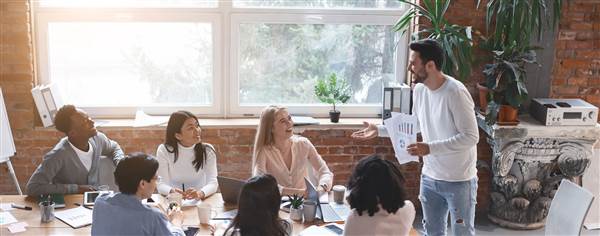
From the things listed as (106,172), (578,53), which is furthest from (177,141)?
(578,53)

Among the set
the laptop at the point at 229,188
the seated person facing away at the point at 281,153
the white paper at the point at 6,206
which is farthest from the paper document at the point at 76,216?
the seated person facing away at the point at 281,153

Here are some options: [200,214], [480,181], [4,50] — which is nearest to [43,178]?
[200,214]

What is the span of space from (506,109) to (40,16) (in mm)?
3499

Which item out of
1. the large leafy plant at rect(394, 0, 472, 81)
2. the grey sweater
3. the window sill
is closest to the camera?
the grey sweater

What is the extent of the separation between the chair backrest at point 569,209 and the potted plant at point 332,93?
1911 millimetres

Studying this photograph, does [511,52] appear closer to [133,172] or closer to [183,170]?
[183,170]

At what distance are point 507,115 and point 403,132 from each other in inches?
50.5

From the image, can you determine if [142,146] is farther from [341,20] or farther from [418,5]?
[418,5]

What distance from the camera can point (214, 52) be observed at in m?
4.68

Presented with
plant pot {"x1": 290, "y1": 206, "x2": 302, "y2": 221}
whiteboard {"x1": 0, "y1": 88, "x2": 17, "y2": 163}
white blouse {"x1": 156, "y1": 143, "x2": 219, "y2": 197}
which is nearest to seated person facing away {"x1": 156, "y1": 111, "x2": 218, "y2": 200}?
white blouse {"x1": 156, "y1": 143, "x2": 219, "y2": 197}

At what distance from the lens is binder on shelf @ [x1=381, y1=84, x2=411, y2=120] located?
4.56 meters

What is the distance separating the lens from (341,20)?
4738 mm

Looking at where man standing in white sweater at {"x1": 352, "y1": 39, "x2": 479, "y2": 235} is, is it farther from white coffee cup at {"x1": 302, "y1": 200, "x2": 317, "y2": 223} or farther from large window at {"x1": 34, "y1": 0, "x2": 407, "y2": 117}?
large window at {"x1": 34, "y1": 0, "x2": 407, "y2": 117}

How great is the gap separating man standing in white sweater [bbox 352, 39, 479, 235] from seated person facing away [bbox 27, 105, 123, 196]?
6.14 ft
